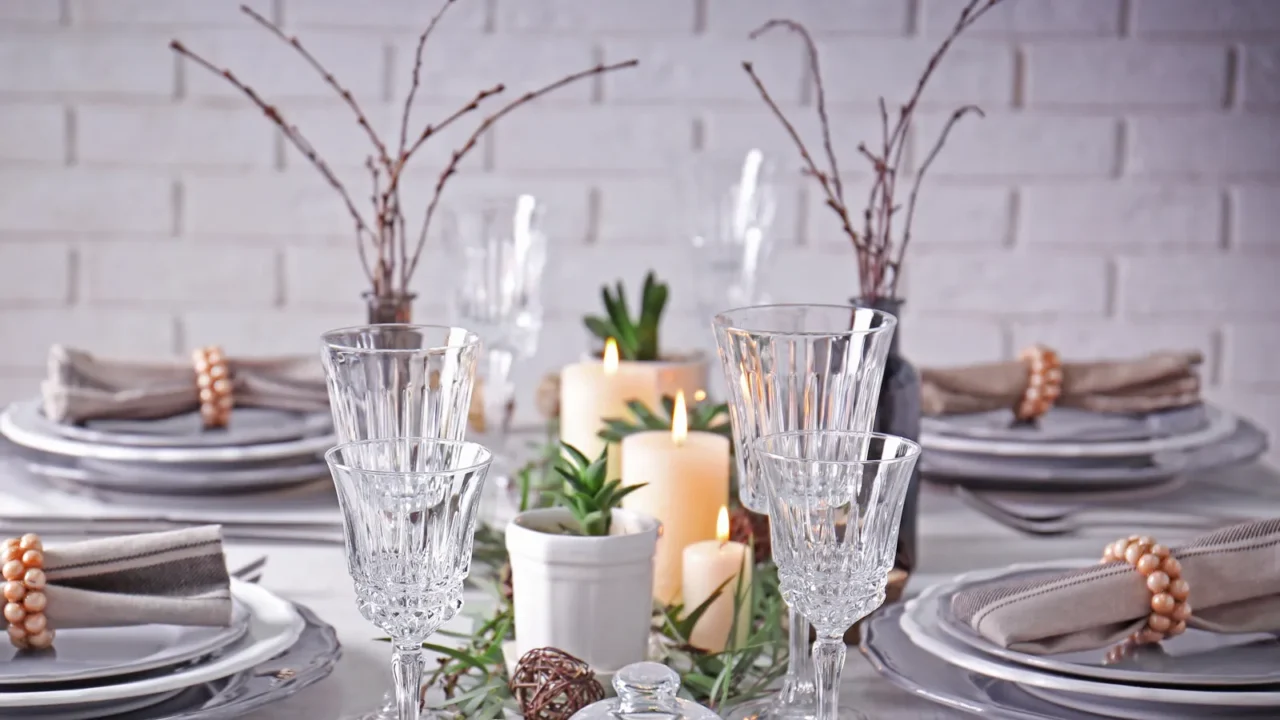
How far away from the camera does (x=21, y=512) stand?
1139 millimetres

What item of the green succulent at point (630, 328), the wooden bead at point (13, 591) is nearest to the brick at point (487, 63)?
the green succulent at point (630, 328)

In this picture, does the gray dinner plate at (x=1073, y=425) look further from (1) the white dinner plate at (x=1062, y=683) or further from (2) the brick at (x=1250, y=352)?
(2) the brick at (x=1250, y=352)

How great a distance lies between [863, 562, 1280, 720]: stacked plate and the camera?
2.41 ft

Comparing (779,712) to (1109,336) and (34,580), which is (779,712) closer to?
(34,580)

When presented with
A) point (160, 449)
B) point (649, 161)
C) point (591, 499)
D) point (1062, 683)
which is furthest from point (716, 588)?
point (649, 161)

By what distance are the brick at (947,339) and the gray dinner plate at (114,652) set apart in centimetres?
151

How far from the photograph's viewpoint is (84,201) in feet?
Result: 7.00

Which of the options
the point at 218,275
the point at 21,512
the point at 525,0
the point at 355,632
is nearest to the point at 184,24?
the point at 218,275

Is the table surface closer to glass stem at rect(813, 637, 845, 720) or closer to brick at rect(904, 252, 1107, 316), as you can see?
glass stem at rect(813, 637, 845, 720)

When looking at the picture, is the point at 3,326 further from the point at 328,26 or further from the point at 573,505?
the point at 573,505

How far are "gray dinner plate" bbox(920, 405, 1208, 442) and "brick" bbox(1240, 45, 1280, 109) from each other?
0.93 m

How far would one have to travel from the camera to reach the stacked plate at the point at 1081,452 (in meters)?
1.25

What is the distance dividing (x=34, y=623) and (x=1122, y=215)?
1.81 m

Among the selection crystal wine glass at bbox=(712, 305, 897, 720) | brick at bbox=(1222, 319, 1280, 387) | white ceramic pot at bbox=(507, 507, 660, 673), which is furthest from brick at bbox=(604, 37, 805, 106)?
white ceramic pot at bbox=(507, 507, 660, 673)
